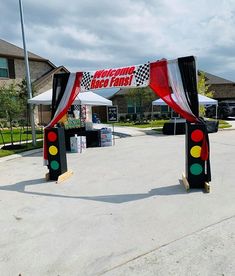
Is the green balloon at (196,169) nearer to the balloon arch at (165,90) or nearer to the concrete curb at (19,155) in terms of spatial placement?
the balloon arch at (165,90)

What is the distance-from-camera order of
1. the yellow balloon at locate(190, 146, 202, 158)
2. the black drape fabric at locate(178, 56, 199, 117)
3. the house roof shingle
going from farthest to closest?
1. the house roof shingle
2. the yellow balloon at locate(190, 146, 202, 158)
3. the black drape fabric at locate(178, 56, 199, 117)

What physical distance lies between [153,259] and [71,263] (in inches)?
37.4

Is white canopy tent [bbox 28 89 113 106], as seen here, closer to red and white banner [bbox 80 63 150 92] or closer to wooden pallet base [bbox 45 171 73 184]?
red and white banner [bbox 80 63 150 92]

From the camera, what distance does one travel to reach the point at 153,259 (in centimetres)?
332

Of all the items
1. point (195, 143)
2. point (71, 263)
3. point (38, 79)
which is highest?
point (38, 79)

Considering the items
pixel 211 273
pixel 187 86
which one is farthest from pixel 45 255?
pixel 187 86

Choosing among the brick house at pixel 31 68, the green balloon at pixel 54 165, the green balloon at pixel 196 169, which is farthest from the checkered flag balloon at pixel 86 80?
the brick house at pixel 31 68

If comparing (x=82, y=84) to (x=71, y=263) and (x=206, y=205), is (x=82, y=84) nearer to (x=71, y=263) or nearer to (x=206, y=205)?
(x=206, y=205)

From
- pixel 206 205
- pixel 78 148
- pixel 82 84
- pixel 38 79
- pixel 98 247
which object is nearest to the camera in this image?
pixel 98 247

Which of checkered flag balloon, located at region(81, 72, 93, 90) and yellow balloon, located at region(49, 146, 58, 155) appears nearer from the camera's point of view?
yellow balloon, located at region(49, 146, 58, 155)

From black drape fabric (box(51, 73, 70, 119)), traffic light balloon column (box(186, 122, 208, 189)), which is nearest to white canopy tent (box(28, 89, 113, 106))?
black drape fabric (box(51, 73, 70, 119))

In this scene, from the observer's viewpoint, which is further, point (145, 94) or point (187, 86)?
point (145, 94)

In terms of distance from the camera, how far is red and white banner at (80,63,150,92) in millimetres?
6543

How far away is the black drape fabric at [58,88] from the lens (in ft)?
23.7
